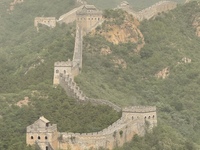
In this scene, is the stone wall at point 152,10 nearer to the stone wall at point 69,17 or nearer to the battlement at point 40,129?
the stone wall at point 69,17

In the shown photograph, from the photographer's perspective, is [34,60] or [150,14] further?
[150,14]

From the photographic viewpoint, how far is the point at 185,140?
10062 centimetres

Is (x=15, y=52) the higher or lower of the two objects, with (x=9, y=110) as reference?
higher

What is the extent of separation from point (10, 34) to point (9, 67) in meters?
37.4

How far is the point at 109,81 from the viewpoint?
115m

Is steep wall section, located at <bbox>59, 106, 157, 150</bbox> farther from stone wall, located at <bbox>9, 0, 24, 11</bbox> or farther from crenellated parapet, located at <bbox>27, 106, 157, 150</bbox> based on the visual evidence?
stone wall, located at <bbox>9, 0, 24, 11</bbox>

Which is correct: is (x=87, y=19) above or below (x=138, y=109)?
above

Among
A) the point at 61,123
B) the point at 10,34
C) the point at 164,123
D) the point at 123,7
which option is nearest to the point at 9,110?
the point at 61,123

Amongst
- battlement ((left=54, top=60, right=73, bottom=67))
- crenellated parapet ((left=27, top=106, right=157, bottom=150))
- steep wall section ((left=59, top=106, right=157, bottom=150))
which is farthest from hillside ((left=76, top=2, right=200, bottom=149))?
crenellated parapet ((left=27, top=106, right=157, bottom=150))

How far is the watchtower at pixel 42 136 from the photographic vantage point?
86.6 m

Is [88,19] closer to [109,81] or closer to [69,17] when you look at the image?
[109,81]

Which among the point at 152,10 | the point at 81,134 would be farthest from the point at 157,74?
the point at 81,134

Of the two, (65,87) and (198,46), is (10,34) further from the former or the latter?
(65,87)

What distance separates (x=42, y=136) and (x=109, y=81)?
2872 cm
